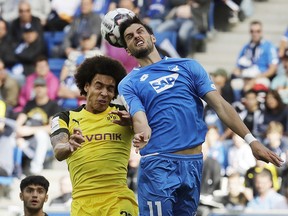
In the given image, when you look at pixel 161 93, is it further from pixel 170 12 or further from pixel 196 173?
pixel 170 12

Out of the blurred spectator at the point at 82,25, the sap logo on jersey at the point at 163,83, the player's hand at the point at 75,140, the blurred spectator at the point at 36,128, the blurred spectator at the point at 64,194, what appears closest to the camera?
the player's hand at the point at 75,140

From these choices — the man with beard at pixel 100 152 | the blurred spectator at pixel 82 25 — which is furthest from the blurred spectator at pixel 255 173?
the man with beard at pixel 100 152

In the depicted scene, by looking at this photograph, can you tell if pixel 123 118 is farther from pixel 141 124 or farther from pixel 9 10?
pixel 9 10

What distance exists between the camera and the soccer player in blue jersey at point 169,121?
9305 millimetres

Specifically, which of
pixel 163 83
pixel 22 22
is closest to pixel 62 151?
pixel 163 83

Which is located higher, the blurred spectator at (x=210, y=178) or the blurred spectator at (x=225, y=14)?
the blurred spectator at (x=225, y=14)

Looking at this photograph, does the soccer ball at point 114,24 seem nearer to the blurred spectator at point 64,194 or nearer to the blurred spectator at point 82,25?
the blurred spectator at point 64,194

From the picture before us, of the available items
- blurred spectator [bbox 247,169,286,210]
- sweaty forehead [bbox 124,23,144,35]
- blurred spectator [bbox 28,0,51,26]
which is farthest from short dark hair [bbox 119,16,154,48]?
blurred spectator [bbox 28,0,51,26]

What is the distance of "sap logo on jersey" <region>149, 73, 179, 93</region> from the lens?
30.8ft

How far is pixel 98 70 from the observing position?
9.91 metres

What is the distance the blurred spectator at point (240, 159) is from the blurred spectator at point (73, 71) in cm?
289

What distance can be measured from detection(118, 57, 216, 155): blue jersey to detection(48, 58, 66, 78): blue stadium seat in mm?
9726

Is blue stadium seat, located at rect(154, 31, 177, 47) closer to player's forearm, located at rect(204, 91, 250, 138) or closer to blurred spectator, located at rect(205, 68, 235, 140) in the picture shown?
blurred spectator, located at rect(205, 68, 235, 140)

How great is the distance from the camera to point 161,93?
939 centimetres
